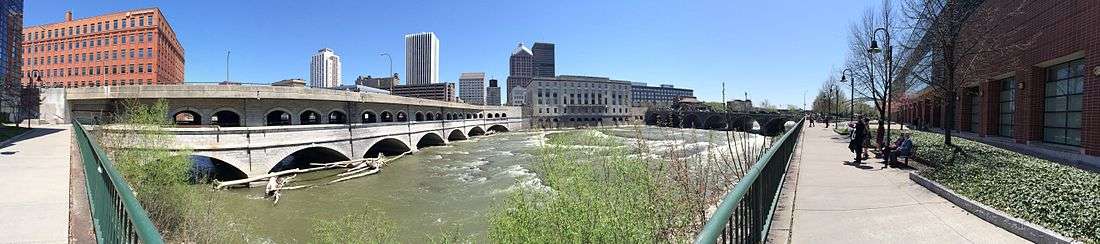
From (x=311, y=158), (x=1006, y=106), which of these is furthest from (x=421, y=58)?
(x=1006, y=106)

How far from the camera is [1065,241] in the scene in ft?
16.7

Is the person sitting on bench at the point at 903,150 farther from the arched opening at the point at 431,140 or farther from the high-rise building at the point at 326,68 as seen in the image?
the high-rise building at the point at 326,68

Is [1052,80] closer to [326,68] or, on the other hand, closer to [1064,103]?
[1064,103]

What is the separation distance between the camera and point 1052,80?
57.8ft

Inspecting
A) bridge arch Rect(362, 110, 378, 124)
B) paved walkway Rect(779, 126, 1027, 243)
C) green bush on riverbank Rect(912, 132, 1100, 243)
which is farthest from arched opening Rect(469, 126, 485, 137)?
green bush on riverbank Rect(912, 132, 1100, 243)

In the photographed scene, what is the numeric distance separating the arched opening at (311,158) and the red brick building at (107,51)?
190 ft

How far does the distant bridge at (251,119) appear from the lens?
72.8 feet

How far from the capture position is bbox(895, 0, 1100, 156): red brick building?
13828mm

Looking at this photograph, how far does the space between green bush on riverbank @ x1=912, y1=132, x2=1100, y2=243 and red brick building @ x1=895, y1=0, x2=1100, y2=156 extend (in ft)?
22.3

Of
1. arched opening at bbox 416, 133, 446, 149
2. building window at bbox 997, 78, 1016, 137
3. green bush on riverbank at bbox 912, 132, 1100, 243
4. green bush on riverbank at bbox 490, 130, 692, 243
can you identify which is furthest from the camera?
arched opening at bbox 416, 133, 446, 149

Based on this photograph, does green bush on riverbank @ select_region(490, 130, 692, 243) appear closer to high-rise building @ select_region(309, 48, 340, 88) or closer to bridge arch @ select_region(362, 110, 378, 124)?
bridge arch @ select_region(362, 110, 378, 124)

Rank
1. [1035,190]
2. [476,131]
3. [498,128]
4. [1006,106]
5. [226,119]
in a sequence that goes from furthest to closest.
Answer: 1. [498,128]
2. [476,131]
3. [226,119]
4. [1006,106]
5. [1035,190]

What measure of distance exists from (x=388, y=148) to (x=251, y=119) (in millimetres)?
16578

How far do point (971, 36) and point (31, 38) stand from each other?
13232 cm
